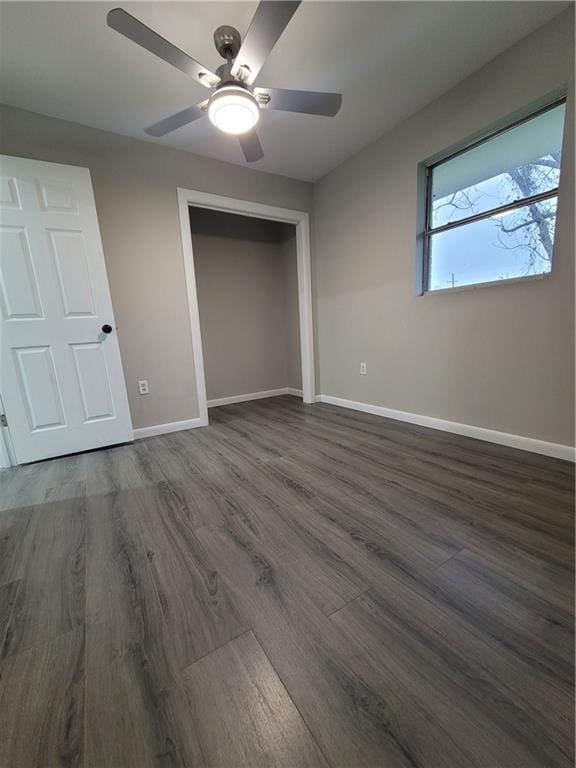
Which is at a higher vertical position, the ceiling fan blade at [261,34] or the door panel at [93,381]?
the ceiling fan blade at [261,34]

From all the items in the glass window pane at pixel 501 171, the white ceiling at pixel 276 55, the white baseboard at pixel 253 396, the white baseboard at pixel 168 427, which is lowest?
the white baseboard at pixel 253 396

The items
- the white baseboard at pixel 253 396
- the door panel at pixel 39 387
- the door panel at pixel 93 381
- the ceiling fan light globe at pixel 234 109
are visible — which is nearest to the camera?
the ceiling fan light globe at pixel 234 109

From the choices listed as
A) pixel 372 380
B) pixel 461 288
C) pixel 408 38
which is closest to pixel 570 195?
pixel 461 288

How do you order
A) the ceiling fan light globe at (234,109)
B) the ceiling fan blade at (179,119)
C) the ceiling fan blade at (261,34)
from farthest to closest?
the ceiling fan blade at (179,119)
the ceiling fan light globe at (234,109)
the ceiling fan blade at (261,34)

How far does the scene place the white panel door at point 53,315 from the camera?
1.98 meters

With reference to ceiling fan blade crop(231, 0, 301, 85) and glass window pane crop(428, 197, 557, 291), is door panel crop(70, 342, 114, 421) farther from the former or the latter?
glass window pane crop(428, 197, 557, 291)

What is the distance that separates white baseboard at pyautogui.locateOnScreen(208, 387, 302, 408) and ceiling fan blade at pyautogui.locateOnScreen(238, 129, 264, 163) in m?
2.62

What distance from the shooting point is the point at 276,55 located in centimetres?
168

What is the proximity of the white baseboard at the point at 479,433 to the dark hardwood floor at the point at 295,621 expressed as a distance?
14cm

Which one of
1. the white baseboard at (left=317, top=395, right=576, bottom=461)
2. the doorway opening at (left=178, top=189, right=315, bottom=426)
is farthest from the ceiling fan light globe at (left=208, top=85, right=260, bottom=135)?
the white baseboard at (left=317, top=395, right=576, bottom=461)

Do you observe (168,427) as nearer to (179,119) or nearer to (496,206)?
(179,119)

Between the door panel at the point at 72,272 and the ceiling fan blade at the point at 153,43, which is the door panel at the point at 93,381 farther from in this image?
the ceiling fan blade at the point at 153,43

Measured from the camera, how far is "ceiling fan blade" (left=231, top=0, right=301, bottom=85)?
1.04 meters

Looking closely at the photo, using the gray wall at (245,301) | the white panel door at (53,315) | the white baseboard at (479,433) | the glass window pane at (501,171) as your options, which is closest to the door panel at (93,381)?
the white panel door at (53,315)
